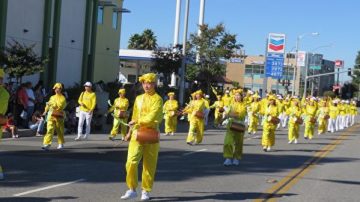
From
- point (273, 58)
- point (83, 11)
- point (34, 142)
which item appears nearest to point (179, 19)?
point (273, 58)

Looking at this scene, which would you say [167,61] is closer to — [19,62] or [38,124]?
[19,62]

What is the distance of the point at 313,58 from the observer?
125875 millimetres

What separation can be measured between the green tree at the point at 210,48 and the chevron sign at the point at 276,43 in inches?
179

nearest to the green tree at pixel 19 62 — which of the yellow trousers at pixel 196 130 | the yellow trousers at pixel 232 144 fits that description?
the yellow trousers at pixel 196 130

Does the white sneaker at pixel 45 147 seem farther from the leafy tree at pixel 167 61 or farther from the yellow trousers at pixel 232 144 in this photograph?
the leafy tree at pixel 167 61

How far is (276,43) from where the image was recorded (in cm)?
4650

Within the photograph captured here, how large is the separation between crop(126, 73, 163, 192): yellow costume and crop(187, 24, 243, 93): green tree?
108 ft

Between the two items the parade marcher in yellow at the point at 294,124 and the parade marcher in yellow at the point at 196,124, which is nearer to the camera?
the parade marcher in yellow at the point at 196,124

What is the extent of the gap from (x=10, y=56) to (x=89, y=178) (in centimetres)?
1295

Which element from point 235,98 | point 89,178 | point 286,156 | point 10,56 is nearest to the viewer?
point 89,178

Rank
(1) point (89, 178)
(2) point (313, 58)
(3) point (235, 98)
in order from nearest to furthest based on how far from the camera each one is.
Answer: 1. (1) point (89, 178)
2. (3) point (235, 98)
3. (2) point (313, 58)

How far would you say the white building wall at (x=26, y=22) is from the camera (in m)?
27.3

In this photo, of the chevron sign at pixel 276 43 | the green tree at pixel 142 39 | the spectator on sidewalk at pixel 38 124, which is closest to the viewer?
the spectator on sidewalk at pixel 38 124

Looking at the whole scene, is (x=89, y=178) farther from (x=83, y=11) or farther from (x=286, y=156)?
(x=83, y=11)
